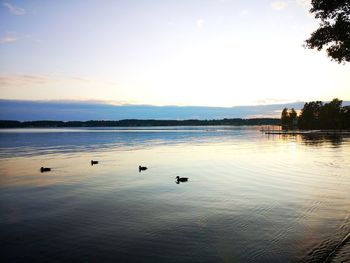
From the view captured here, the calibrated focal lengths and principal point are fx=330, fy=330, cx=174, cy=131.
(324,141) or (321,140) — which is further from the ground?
(324,141)

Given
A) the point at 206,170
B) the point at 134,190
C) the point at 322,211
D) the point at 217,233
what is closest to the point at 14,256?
the point at 217,233

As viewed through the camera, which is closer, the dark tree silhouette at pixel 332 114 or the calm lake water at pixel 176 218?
the calm lake water at pixel 176 218

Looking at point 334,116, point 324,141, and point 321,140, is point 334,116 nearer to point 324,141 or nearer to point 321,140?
point 321,140

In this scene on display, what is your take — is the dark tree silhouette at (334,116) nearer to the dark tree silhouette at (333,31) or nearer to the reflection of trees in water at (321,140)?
the reflection of trees in water at (321,140)

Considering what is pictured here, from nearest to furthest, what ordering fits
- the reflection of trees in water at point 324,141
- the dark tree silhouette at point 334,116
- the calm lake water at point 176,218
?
the calm lake water at point 176,218 → the reflection of trees in water at point 324,141 → the dark tree silhouette at point 334,116

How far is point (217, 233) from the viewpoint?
59.4 feet

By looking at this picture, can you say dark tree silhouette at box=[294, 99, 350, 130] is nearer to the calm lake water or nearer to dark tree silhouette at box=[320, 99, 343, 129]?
dark tree silhouette at box=[320, 99, 343, 129]

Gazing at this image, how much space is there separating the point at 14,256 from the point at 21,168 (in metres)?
36.4

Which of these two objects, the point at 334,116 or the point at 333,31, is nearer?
the point at 333,31

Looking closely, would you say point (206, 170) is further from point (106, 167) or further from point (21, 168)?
point (21, 168)

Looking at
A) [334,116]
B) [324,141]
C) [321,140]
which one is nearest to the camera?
[324,141]

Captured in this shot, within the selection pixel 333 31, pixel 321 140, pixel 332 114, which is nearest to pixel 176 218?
pixel 333 31

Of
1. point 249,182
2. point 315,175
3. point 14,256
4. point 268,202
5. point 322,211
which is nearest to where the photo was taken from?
point 14,256

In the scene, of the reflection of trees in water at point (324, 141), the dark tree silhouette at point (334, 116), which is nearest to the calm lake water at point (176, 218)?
the reflection of trees in water at point (324, 141)
